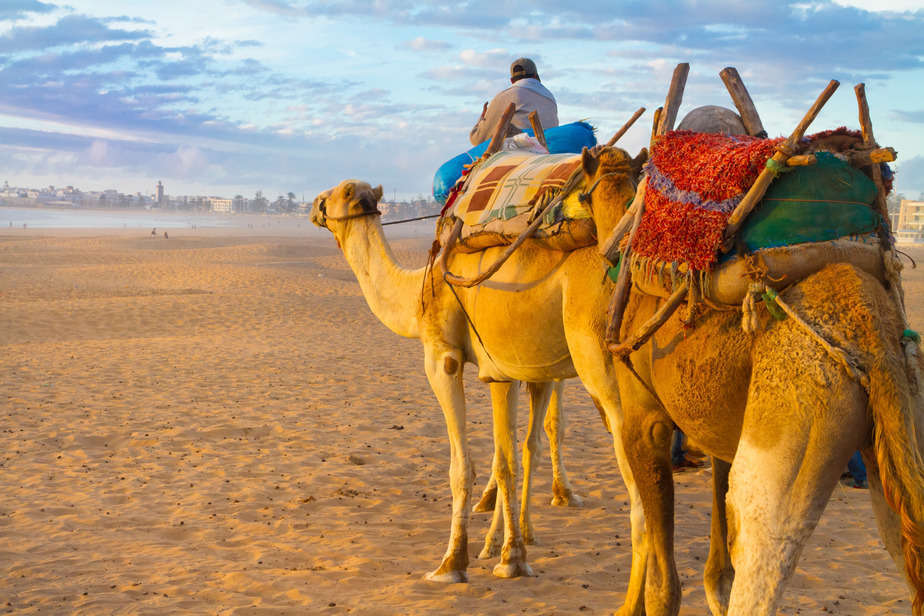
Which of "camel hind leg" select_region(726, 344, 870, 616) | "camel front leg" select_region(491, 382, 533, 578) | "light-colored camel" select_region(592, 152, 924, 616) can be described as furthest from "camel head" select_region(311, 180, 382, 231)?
"camel hind leg" select_region(726, 344, 870, 616)

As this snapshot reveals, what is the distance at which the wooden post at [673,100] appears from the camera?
402 centimetres

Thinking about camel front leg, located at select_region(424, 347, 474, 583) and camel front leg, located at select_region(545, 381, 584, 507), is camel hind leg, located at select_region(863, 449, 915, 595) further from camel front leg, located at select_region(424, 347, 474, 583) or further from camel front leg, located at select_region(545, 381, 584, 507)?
camel front leg, located at select_region(545, 381, 584, 507)

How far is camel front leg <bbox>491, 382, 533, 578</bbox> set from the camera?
6102 millimetres

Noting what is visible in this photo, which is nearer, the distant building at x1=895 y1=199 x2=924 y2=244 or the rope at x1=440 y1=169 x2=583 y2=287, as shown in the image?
the rope at x1=440 y1=169 x2=583 y2=287

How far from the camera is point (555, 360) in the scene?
5.31 metres

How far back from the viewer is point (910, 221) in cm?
8319

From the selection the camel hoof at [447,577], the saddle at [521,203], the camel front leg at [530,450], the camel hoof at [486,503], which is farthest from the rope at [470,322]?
the camel hoof at [486,503]

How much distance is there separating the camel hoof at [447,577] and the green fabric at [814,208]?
3635 mm

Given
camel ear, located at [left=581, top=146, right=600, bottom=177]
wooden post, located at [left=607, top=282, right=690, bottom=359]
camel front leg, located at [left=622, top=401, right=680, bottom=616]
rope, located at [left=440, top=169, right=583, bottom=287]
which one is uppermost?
camel ear, located at [left=581, top=146, right=600, bottom=177]

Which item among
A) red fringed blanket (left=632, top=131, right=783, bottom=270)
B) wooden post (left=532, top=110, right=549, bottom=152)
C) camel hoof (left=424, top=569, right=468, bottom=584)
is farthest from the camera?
wooden post (left=532, top=110, right=549, bottom=152)

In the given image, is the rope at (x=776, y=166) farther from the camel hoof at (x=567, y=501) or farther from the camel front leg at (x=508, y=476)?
the camel hoof at (x=567, y=501)

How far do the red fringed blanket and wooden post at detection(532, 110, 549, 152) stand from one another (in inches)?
110

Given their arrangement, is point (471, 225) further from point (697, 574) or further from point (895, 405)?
point (895, 405)

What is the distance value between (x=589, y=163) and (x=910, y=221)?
89408 millimetres
